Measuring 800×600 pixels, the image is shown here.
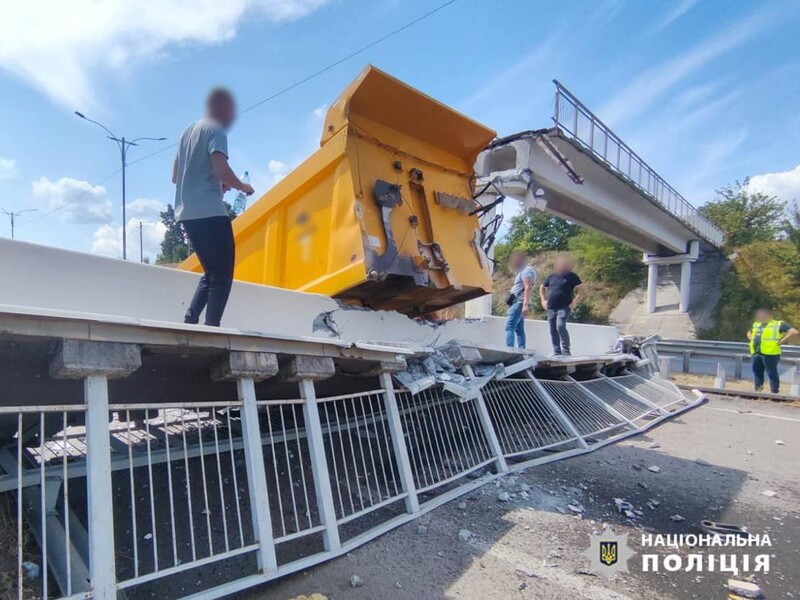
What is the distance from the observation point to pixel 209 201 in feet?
10.5

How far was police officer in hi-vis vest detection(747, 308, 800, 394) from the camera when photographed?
30.3 ft

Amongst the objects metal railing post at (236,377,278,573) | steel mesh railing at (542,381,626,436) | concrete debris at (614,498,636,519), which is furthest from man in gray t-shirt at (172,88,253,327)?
steel mesh railing at (542,381,626,436)

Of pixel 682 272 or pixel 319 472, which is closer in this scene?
pixel 319 472

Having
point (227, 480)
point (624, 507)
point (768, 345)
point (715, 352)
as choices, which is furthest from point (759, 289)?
point (227, 480)

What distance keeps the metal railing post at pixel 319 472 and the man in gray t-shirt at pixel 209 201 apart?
0.85m

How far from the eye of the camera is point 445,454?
14.5 ft

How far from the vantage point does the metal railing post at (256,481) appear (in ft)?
8.46

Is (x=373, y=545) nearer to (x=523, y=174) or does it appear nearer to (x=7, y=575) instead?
(x=7, y=575)

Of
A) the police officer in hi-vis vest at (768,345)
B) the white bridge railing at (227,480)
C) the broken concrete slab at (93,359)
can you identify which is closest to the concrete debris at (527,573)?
the white bridge railing at (227,480)

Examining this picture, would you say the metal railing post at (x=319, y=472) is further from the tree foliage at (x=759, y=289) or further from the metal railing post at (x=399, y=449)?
the tree foliage at (x=759, y=289)

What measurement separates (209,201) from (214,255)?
37 centimetres

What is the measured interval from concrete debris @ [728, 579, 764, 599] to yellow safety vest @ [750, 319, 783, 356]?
8339 millimetres

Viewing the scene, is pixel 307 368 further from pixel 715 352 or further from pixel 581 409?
pixel 715 352

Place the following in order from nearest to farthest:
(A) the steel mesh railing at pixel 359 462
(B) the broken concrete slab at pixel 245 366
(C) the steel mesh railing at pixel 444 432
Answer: (B) the broken concrete slab at pixel 245 366 → (A) the steel mesh railing at pixel 359 462 → (C) the steel mesh railing at pixel 444 432
